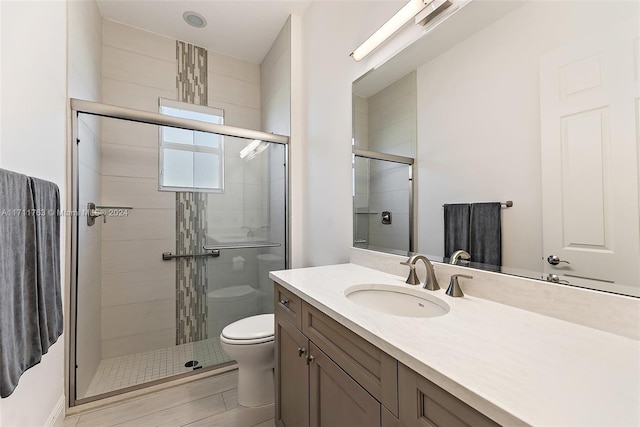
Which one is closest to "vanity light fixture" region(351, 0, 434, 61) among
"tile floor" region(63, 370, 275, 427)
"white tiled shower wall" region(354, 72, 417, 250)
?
"white tiled shower wall" region(354, 72, 417, 250)

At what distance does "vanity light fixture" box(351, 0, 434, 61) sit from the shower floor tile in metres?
2.31

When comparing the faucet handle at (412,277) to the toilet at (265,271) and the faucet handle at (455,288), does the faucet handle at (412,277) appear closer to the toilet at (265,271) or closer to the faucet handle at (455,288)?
the faucet handle at (455,288)

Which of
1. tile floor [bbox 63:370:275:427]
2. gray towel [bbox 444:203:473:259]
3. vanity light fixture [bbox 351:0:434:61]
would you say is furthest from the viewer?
tile floor [bbox 63:370:275:427]

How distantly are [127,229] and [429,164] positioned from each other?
2.29m

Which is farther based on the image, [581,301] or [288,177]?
[288,177]

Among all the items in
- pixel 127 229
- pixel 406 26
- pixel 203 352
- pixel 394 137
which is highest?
pixel 406 26

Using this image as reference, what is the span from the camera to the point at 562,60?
0.82 m

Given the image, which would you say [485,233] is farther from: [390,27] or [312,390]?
[390,27]

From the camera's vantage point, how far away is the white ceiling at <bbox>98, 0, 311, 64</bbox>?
2.11 meters

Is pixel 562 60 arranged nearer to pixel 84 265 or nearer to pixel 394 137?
pixel 394 137

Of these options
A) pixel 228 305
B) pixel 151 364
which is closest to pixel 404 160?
pixel 228 305

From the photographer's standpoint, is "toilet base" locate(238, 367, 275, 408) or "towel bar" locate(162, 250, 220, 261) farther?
"towel bar" locate(162, 250, 220, 261)

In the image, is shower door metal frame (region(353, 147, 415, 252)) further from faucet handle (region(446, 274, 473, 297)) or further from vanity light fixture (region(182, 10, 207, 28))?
vanity light fixture (region(182, 10, 207, 28))

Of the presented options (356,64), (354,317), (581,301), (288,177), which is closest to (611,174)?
(581,301)
